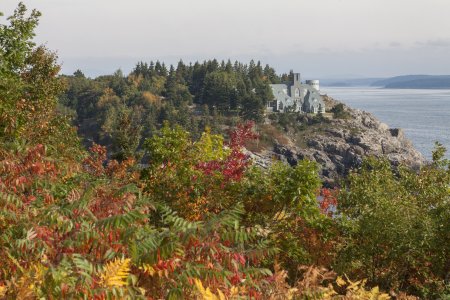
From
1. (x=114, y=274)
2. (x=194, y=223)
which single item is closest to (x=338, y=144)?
(x=194, y=223)

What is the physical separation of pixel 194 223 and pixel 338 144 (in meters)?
136

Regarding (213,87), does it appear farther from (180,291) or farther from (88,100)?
(180,291)

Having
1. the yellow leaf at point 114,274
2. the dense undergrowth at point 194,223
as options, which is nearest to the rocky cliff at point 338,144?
the dense undergrowth at point 194,223

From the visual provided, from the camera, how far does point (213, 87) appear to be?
16475 cm

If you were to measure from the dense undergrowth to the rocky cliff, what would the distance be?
10599 cm

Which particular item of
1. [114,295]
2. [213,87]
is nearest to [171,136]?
[114,295]

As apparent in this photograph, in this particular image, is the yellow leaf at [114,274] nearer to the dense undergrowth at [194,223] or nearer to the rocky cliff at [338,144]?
the dense undergrowth at [194,223]

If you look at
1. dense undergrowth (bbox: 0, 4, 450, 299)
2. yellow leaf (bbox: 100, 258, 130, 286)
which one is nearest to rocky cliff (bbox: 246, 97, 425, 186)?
dense undergrowth (bbox: 0, 4, 450, 299)

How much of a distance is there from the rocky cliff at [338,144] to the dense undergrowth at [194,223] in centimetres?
10599

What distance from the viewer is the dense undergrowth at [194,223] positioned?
A: 20.9 feet

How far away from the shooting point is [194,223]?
7.14 metres

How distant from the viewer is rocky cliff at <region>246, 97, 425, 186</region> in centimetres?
13525

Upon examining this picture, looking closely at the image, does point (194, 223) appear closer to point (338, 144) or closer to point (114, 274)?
point (114, 274)

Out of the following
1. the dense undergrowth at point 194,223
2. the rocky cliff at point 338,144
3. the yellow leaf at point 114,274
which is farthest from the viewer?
the rocky cliff at point 338,144
